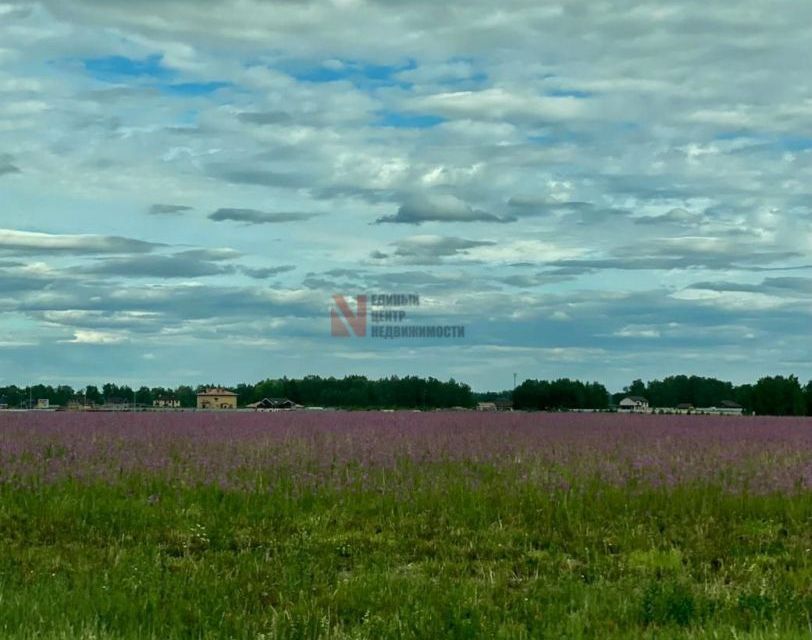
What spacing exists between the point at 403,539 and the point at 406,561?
73cm

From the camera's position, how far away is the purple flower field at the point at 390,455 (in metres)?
13.2

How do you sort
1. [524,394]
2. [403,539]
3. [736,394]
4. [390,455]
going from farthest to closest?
[736,394] → [524,394] → [390,455] → [403,539]

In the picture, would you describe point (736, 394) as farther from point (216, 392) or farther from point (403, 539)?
point (403, 539)

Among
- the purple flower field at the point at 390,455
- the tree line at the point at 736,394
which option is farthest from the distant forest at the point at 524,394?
the purple flower field at the point at 390,455

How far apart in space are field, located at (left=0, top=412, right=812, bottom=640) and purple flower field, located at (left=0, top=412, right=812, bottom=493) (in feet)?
0.25

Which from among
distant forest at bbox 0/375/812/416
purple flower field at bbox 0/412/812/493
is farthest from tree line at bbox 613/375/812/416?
purple flower field at bbox 0/412/812/493

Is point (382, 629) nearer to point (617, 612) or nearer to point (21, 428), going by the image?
point (617, 612)

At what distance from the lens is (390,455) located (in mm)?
15148

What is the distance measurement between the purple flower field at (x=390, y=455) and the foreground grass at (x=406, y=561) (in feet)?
2.07

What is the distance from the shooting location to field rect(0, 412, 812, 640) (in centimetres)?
734

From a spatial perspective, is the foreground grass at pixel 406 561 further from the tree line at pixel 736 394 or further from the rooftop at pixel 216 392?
the rooftop at pixel 216 392

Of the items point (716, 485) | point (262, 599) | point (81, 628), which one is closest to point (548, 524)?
point (716, 485)

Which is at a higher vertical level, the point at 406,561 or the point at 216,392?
the point at 216,392

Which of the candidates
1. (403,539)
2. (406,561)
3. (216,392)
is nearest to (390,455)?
(403,539)
